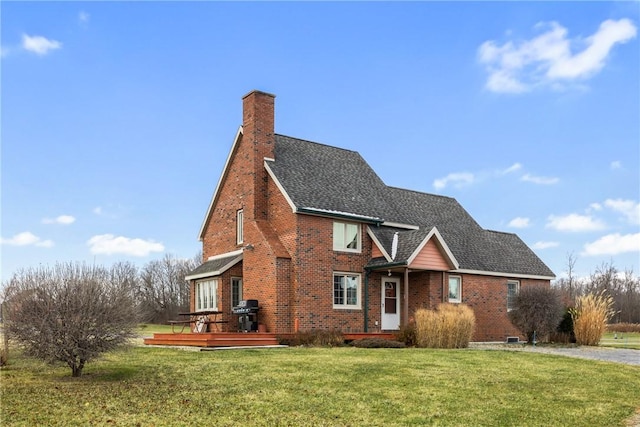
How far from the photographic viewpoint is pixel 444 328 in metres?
20.0

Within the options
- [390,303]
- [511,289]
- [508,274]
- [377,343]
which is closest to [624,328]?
[511,289]

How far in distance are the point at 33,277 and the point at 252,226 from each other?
1273 cm

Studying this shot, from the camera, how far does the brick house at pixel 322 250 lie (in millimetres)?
22594

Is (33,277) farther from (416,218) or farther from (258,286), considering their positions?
(416,218)

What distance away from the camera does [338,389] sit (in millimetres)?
10945

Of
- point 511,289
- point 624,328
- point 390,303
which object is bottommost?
point 624,328

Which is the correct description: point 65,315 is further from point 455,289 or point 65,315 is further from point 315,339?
point 455,289

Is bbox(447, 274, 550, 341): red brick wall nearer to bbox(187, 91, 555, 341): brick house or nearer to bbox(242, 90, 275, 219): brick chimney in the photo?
bbox(187, 91, 555, 341): brick house

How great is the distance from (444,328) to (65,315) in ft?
41.0

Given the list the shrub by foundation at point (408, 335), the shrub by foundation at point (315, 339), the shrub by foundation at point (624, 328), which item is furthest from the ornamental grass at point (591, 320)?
the shrub by foundation at point (624, 328)

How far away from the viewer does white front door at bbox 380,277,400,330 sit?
24.6 m

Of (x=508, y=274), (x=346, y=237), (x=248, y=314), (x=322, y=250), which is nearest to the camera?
(x=248, y=314)

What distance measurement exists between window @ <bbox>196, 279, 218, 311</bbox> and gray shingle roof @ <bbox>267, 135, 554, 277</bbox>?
5600 millimetres

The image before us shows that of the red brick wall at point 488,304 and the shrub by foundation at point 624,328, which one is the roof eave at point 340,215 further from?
the shrub by foundation at point 624,328
